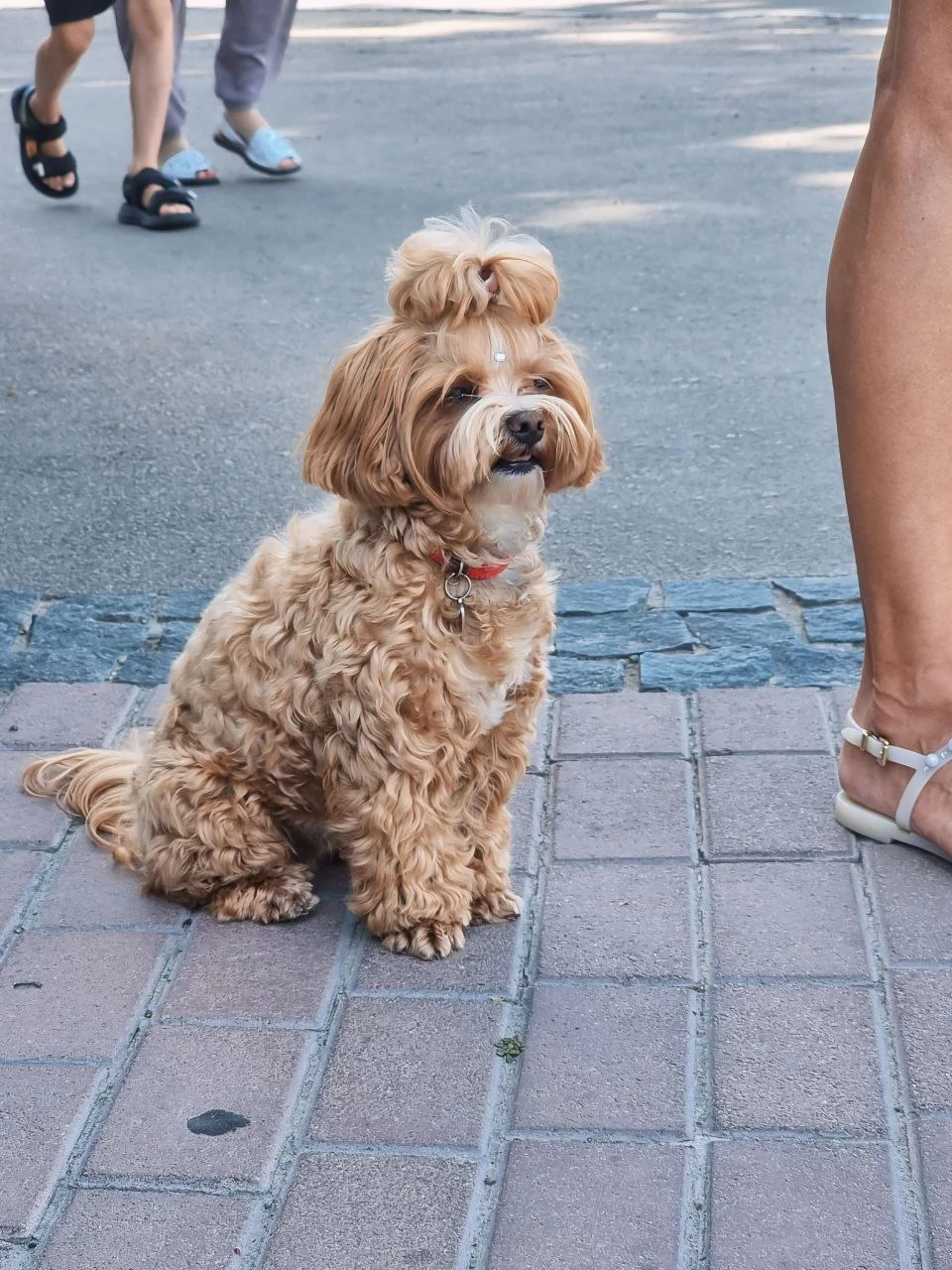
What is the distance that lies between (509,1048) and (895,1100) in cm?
59

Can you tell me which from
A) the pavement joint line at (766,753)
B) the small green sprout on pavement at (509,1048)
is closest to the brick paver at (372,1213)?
the small green sprout on pavement at (509,1048)

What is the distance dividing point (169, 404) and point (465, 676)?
319 centimetres

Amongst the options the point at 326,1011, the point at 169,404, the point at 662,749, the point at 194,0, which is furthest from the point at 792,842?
the point at 194,0

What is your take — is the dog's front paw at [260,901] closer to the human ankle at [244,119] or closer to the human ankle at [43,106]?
the human ankle at [43,106]

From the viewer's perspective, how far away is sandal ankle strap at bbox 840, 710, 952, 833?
9.83 ft

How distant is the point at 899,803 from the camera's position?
3006mm

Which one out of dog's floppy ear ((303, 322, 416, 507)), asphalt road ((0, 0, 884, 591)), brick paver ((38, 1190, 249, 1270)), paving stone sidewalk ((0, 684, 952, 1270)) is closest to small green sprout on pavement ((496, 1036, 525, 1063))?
paving stone sidewalk ((0, 684, 952, 1270))

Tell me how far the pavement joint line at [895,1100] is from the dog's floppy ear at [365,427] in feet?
3.58

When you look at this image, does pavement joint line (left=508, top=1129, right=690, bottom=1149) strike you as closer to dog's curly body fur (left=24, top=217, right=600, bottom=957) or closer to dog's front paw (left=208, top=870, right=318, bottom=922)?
dog's curly body fur (left=24, top=217, right=600, bottom=957)

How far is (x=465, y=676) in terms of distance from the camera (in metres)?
2.73

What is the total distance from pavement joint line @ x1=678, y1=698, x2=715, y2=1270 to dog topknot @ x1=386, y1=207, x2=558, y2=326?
3.50ft

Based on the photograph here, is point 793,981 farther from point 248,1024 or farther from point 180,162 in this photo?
point 180,162

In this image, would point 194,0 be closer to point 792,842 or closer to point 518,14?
point 518,14

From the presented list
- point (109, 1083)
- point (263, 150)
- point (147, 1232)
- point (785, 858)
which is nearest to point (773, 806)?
point (785, 858)
